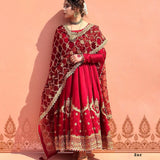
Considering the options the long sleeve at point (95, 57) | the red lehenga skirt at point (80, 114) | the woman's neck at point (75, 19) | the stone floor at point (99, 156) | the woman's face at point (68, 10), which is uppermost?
the woman's face at point (68, 10)

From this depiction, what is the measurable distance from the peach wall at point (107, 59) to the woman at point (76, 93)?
187mm

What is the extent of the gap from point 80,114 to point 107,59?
0.59 meters

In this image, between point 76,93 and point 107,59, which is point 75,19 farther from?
point 76,93

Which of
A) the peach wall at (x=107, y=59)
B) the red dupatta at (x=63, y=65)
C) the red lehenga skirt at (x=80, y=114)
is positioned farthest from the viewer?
the peach wall at (x=107, y=59)

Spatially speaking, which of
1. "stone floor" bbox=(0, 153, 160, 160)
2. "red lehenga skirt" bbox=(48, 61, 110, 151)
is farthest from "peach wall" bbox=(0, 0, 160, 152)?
"red lehenga skirt" bbox=(48, 61, 110, 151)

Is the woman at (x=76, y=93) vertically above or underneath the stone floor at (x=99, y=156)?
above

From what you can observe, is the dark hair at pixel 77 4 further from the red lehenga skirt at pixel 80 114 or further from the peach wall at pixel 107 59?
the red lehenga skirt at pixel 80 114

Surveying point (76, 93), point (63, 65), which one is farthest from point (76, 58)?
point (76, 93)

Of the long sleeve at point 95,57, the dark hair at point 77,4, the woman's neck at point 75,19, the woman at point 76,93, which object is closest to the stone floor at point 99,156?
the woman at point 76,93

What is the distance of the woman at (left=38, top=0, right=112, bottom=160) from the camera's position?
182cm

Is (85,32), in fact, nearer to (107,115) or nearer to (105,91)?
(105,91)

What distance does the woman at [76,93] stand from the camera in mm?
1824

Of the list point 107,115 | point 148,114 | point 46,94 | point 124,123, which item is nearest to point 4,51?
point 46,94

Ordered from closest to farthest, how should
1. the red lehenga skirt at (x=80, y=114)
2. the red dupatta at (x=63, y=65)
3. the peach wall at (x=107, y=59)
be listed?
the red lehenga skirt at (x=80, y=114) → the red dupatta at (x=63, y=65) → the peach wall at (x=107, y=59)
